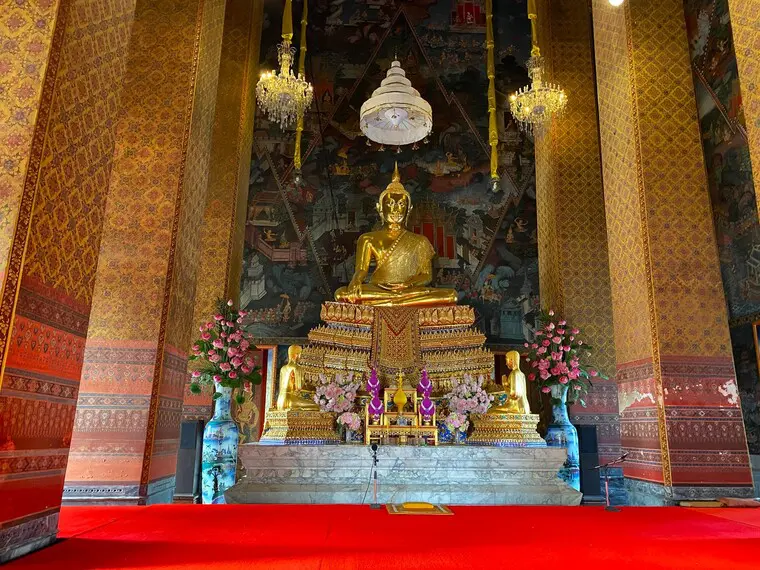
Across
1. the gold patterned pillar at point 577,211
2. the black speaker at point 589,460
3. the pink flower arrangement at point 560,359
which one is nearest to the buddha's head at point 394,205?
the gold patterned pillar at point 577,211

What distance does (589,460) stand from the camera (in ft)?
22.5

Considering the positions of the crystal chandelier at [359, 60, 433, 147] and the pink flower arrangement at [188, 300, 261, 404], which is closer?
the pink flower arrangement at [188, 300, 261, 404]

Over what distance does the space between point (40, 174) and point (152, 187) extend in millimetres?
2516

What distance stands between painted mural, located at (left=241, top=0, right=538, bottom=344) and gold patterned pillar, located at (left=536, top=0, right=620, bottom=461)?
215cm

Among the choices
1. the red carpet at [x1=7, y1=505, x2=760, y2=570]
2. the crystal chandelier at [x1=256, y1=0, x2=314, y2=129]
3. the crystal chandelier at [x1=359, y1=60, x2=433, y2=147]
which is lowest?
the red carpet at [x1=7, y1=505, x2=760, y2=570]

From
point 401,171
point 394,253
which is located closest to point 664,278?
point 394,253

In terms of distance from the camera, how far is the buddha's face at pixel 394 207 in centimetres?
921

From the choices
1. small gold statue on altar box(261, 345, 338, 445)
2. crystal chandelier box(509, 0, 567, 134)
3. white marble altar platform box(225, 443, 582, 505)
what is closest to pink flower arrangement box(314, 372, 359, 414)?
small gold statue on altar box(261, 345, 338, 445)

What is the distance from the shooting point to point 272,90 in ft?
26.2

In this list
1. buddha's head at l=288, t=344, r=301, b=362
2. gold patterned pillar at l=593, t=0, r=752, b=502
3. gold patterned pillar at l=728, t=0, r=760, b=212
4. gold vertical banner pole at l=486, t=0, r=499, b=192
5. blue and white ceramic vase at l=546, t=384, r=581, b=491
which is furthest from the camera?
gold vertical banner pole at l=486, t=0, r=499, b=192

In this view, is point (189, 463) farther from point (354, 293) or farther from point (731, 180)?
point (731, 180)

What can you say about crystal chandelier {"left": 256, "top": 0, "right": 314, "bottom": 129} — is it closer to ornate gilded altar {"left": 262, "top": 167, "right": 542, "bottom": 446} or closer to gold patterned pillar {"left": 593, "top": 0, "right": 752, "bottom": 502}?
ornate gilded altar {"left": 262, "top": 167, "right": 542, "bottom": 446}

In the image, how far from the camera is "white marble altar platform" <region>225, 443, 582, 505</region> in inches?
208

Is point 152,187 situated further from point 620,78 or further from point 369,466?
point 620,78
